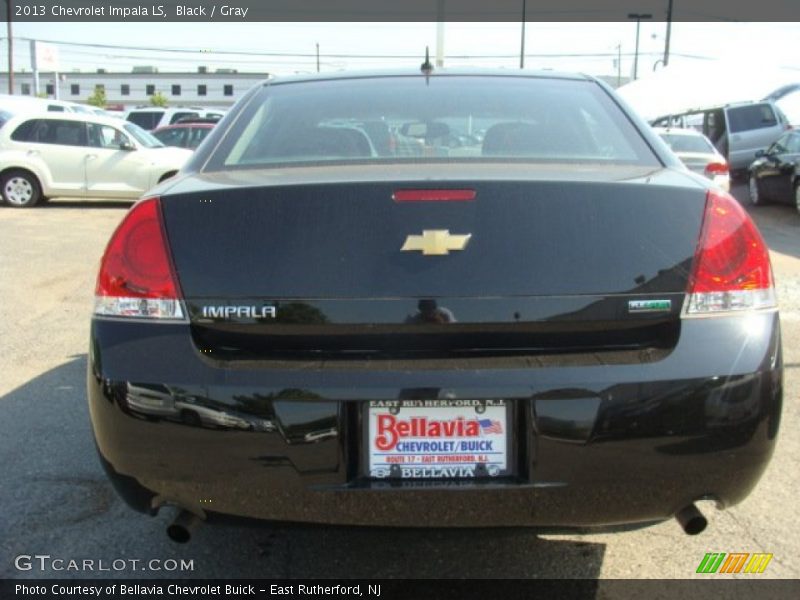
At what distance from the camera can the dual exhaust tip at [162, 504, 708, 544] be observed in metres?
2.25

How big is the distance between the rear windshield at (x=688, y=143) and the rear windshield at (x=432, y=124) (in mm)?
10539

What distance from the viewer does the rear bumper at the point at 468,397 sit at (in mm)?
2104

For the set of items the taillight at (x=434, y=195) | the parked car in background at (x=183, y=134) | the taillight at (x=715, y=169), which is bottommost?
the parked car in background at (x=183, y=134)

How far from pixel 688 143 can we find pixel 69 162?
1000 cm

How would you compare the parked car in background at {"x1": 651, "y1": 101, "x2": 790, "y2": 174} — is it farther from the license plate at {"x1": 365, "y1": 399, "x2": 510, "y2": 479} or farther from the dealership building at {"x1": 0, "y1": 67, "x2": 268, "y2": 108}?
the dealership building at {"x1": 0, "y1": 67, "x2": 268, "y2": 108}

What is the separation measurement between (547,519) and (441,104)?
1539 millimetres

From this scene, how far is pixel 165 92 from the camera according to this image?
299 ft

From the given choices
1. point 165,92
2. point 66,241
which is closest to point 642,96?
point 66,241

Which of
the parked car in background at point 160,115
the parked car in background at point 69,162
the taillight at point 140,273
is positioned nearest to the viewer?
the taillight at point 140,273

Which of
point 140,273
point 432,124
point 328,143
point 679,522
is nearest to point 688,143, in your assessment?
point 432,124

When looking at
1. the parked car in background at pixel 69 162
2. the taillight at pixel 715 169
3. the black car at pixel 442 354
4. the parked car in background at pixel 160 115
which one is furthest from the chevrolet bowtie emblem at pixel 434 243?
the parked car in background at pixel 160 115

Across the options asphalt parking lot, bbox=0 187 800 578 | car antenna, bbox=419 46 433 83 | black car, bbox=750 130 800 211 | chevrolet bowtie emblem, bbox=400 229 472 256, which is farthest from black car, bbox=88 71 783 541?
black car, bbox=750 130 800 211

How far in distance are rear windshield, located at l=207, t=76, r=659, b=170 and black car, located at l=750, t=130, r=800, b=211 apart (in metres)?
11.5

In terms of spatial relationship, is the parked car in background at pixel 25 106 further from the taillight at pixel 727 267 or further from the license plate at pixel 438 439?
the taillight at pixel 727 267
